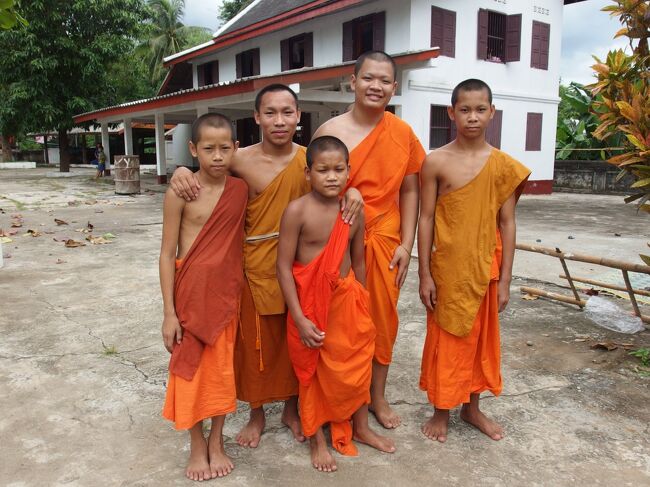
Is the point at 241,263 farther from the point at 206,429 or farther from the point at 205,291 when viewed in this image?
the point at 206,429

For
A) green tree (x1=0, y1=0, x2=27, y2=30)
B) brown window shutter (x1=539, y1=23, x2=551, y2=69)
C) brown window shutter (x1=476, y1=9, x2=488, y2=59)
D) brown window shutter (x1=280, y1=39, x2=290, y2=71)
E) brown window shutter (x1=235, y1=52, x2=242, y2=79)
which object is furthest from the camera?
brown window shutter (x1=235, y1=52, x2=242, y2=79)

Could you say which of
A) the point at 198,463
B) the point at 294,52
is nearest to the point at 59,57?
the point at 294,52

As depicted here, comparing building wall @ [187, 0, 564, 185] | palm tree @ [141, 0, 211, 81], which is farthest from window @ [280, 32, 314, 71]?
palm tree @ [141, 0, 211, 81]

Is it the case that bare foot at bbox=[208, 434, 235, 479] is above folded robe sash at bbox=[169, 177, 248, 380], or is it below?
below

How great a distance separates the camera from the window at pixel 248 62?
16312 mm

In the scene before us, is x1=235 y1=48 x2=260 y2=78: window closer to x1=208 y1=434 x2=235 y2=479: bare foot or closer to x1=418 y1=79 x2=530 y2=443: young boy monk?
x1=418 y1=79 x2=530 y2=443: young boy monk

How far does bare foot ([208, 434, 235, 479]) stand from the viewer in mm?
2219

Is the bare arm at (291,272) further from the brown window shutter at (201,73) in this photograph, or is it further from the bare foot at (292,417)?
the brown window shutter at (201,73)

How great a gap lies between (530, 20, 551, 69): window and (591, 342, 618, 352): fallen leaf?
12.6m

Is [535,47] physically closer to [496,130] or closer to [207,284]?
[496,130]

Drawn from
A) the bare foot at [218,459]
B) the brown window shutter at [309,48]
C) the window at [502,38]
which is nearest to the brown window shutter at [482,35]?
the window at [502,38]

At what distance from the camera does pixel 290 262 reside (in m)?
2.25

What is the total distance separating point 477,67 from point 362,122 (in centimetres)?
1188

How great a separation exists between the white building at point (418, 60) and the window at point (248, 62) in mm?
30
